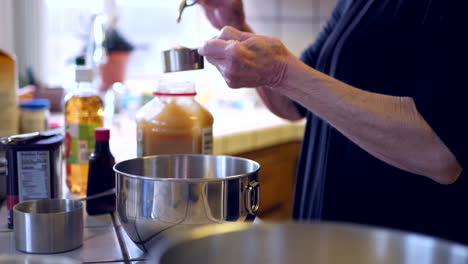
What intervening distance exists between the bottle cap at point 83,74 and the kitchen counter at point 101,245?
33cm

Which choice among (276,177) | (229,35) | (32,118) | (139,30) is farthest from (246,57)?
(139,30)

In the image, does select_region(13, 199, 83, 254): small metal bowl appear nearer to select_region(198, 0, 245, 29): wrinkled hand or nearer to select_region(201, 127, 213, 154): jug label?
select_region(201, 127, 213, 154): jug label

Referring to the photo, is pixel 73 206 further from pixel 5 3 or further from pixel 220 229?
pixel 5 3

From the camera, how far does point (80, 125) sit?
117 centimetres

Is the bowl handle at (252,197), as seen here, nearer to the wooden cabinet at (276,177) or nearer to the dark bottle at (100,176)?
the dark bottle at (100,176)

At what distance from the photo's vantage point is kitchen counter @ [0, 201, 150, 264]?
782mm

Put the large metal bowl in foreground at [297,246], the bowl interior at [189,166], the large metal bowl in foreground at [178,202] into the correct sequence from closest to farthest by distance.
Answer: the large metal bowl in foreground at [297,246] < the large metal bowl in foreground at [178,202] < the bowl interior at [189,166]

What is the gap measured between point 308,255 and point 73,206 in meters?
0.52

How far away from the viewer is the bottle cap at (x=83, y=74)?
1176 millimetres

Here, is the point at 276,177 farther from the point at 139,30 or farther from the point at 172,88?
the point at 172,88

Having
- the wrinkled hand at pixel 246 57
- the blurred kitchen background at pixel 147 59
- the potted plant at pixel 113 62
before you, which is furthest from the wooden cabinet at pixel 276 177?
the wrinkled hand at pixel 246 57

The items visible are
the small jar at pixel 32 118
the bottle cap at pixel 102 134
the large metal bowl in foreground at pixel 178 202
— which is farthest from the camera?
the small jar at pixel 32 118

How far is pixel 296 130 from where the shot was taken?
2451 mm

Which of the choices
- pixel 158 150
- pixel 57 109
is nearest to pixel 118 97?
pixel 57 109
